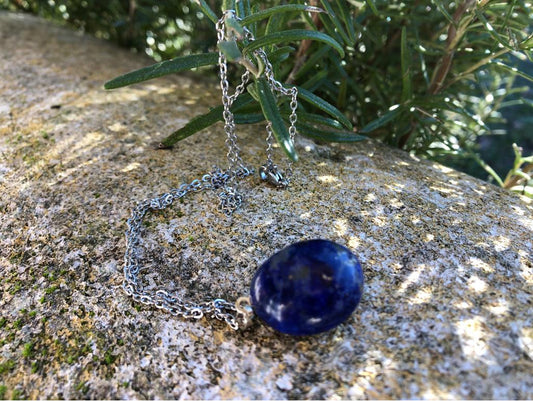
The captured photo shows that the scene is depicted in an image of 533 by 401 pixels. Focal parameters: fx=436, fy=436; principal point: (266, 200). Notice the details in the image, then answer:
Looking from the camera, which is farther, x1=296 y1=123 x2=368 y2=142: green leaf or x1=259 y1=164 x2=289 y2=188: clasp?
x1=296 y1=123 x2=368 y2=142: green leaf

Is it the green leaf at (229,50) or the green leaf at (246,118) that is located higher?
the green leaf at (229,50)

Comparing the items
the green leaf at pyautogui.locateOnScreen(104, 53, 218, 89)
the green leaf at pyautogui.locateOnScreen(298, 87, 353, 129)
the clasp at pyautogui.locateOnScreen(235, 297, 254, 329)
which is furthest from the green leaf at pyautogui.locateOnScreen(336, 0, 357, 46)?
the clasp at pyautogui.locateOnScreen(235, 297, 254, 329)

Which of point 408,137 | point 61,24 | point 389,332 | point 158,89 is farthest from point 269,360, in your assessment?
point 61,24

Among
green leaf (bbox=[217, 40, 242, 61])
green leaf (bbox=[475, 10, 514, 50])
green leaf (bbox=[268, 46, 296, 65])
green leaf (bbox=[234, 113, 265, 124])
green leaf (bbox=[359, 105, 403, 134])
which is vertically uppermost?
green leaf (bbox=[217, 40, 242, 61])

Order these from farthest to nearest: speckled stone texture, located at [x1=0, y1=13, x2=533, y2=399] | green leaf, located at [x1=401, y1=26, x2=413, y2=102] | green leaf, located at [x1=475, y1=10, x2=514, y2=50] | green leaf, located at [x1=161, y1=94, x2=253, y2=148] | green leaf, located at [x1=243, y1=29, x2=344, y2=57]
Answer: green leaf, located at [x1=401, y1=26, x2=413, y2=102] < green leaf, located at [x1=161, y1=94, x2=253, y2=148] < green leaf, located at [x1=475, y1=10, x2=514, y2=50] < green leaf, located at [x1=243, y1=29, x2=344, y2=57] < speckled stone texture, located at [x1=0, y1=13, x2=533, y2=399]

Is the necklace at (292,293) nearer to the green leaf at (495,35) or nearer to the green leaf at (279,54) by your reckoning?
the green leaf at (279,54)

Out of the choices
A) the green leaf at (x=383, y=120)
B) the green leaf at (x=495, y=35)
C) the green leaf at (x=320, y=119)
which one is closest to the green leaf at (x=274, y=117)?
the green leaf at (x=320, y=119)

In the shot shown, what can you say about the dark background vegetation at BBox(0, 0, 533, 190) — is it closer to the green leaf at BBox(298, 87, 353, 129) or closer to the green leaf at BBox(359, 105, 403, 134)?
the green leaf at BBox(359, 105, 403, 134)
